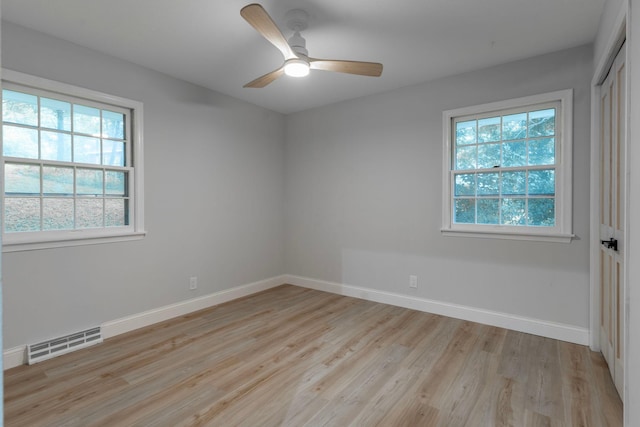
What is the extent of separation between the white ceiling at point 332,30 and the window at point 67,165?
52 centimetres

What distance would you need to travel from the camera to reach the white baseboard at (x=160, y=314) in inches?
110

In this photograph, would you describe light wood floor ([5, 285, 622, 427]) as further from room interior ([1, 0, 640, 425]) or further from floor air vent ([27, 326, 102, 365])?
room interior ([1, 0, 640, 425])

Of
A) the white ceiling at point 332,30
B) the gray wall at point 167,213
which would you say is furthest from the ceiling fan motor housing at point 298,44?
the gray wall at point 167,213

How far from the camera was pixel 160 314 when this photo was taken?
3.70 m

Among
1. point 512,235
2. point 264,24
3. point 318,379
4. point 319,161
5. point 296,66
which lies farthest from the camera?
point 319,161

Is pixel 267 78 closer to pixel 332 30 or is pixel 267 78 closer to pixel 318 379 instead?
pixel 332 30

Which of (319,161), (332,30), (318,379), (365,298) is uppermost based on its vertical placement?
(332,30)

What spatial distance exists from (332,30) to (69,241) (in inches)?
112

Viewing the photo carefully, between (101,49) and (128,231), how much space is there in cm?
167

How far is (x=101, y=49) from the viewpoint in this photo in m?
3.19

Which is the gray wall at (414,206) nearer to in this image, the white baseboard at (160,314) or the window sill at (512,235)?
the window sill at (512,235)

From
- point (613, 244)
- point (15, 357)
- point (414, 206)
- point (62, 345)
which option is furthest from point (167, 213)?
point (613, 244)

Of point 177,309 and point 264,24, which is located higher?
point 264,24

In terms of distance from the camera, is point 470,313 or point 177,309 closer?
point 470,313
